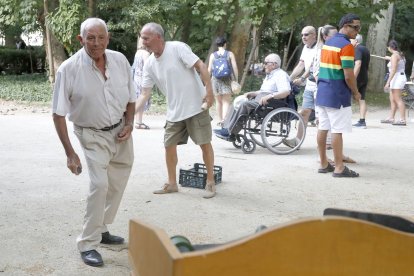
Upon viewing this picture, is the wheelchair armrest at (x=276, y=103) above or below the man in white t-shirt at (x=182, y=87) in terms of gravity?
below

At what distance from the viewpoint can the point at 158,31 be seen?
5.96 m

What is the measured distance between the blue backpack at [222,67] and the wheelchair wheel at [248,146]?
8.43ft

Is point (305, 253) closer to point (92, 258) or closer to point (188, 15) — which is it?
point (92, 258)

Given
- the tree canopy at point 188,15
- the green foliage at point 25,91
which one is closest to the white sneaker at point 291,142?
the tree canopy at point 188,15

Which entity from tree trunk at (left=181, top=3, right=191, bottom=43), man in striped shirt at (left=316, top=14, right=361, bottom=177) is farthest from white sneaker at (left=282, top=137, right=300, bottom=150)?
tree trunk at (left=181, top=3, right=191, bottom=43)

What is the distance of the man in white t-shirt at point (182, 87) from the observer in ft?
20.1

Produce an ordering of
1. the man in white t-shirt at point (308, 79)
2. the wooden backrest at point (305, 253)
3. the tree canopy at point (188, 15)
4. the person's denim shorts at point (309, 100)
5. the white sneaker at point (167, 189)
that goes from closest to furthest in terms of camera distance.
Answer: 1. the wooden backrest at point (305, 253)
2. the white sneaker at point (167, 189)
3. the man in white t-shirt at point (308, 79)
4. the person's denim shorts at point (309, 100)
5. the tree canopy at point (188, 15)

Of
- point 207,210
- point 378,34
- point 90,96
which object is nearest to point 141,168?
point 207,210

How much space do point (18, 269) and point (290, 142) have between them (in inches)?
230

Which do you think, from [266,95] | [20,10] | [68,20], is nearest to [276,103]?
[266,95]

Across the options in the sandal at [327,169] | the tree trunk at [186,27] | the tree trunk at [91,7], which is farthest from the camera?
the tree trunk at [186,27]

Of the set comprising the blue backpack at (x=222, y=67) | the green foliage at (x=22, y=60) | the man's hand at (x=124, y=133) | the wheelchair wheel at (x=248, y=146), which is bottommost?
the green foliage at (x=22, y=60)

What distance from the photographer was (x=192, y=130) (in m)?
6.37

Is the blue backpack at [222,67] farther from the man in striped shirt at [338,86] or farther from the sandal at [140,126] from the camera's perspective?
the man in striped shirt at [338,86]
